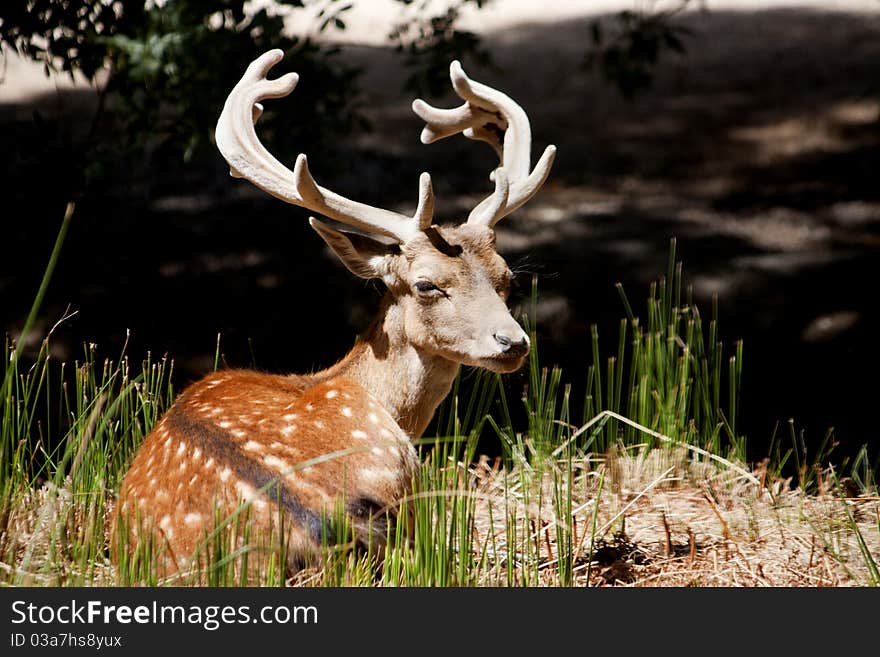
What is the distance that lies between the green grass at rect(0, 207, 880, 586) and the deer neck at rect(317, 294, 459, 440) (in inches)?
6.2

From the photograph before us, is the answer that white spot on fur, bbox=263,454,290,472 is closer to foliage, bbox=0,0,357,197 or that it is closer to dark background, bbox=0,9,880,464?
foliage, bbox=0,0,357,197

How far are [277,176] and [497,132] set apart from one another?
1195 millimetres

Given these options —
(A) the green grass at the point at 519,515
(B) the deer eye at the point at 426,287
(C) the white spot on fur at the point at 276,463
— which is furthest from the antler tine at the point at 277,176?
(C) the white spot on fur at the point at 276,463

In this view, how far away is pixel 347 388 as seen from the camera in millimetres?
4480

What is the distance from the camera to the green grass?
3600mm

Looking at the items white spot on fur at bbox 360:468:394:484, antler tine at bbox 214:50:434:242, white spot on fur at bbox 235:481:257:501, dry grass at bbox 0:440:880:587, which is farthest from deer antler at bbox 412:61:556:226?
white spot on fur at bbox 235:481:257:501

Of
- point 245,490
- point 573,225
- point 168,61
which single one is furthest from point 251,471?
point 573,225

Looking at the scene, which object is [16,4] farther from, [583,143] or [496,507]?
[583,143]

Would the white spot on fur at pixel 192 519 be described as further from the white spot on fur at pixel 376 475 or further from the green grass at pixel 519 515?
the white spot on fur at pixel 376 475

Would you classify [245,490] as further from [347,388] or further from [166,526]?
[347,388]

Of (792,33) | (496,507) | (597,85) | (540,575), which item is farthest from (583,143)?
(540,575)

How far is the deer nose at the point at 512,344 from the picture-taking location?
172 inches

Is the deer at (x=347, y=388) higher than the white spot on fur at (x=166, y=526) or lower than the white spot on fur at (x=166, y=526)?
higher

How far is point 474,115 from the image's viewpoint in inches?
206
